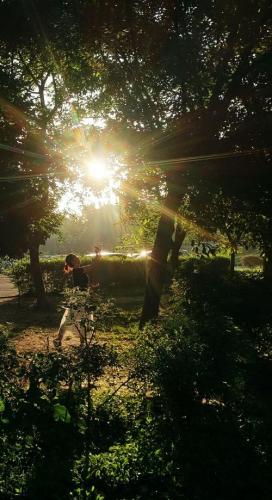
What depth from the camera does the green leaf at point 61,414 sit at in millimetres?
4051

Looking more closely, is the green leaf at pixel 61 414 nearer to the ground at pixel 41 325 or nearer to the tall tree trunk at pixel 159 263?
the ground at pixel 41 325

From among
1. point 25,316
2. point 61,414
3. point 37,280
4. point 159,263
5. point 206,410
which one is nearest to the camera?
point 61,414

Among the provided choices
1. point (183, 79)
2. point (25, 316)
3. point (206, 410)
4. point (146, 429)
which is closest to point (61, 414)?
point (146, 429)

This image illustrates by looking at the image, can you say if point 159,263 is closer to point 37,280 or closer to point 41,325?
point 41,325

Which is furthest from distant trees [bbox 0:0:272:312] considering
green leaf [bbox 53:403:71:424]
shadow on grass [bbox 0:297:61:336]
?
shadow on grass [bbox 0:297:61:336]

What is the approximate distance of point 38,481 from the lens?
365cm

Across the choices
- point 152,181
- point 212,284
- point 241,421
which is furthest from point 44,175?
point 241,421

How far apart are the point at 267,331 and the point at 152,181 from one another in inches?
171

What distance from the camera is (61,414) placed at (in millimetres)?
4074

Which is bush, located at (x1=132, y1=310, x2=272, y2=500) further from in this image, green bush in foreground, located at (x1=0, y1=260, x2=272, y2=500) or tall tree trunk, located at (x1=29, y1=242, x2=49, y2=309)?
tall tree trunk, located at (x1=29, y1=242, x2=49, y2=309)

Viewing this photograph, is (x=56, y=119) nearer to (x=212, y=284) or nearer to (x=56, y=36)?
(x=56, y=36)

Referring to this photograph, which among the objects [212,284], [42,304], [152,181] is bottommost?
[42,304]

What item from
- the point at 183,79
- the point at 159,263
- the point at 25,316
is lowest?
the point at 25,316

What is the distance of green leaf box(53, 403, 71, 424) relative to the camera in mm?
4051
